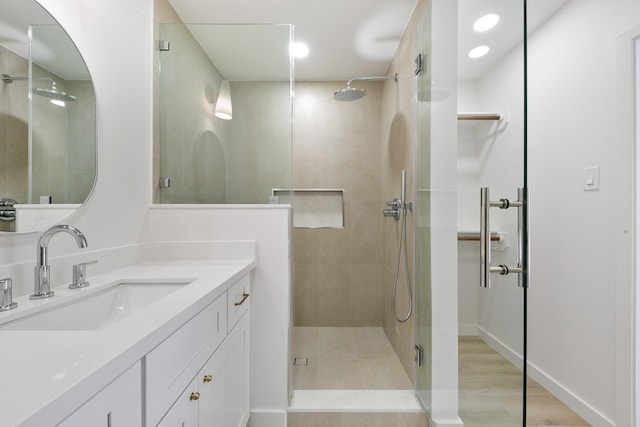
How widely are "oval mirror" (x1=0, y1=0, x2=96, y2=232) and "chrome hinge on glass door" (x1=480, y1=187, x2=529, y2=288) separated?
1.44 m

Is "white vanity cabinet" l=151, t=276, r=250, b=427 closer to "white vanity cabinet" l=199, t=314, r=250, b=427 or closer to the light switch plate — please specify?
"white vanity cabinet" l=199, t=314, r=250, b=427

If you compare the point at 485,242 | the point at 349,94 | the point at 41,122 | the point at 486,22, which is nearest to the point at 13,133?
the point at 41,122

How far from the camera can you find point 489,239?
99 centimetres

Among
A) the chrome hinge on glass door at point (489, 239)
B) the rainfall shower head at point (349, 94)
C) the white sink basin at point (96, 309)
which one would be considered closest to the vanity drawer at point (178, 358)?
the white sink basin at point (96, 309)

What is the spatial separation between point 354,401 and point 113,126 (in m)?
1.87

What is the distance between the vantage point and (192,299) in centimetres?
89

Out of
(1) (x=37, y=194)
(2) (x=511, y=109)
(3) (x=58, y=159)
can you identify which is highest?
(2) (x=511, y=109)

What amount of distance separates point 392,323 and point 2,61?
106 inches

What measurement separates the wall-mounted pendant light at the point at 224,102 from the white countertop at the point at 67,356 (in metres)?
1.19

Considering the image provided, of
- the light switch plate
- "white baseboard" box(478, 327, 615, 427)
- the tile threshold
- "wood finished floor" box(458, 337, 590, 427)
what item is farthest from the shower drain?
the light switch plate

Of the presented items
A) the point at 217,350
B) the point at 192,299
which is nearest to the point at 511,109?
the point at 192,299

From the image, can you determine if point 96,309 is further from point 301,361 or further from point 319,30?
point 319,30

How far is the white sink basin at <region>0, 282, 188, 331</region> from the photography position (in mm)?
840

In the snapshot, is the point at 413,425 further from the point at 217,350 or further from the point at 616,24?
the point at 616,24
